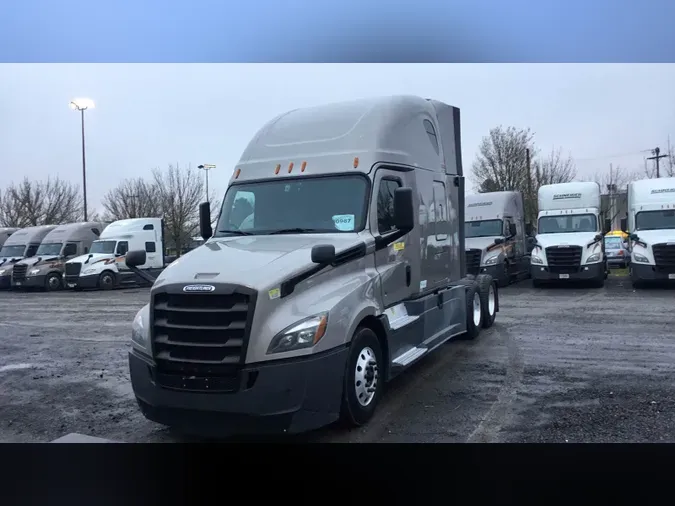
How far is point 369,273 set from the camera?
5.70 m

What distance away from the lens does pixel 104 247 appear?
23781 mm

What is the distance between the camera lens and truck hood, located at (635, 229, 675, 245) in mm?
15298

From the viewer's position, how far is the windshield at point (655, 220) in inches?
632

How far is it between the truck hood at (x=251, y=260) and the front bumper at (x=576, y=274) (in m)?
12.8

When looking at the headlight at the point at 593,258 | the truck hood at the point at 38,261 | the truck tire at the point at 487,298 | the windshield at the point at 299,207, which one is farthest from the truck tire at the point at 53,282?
the headlight at the point at 593,258

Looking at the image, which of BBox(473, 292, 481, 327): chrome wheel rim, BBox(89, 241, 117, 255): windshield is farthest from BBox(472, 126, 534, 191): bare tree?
BBox(89, 241, 117, 255): windshield

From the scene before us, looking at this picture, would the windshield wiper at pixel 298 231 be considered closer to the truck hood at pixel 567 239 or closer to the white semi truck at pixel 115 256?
the truck hood at pixel 567 239

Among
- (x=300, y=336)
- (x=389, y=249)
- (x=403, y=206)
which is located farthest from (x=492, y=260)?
(x=300, y=336)

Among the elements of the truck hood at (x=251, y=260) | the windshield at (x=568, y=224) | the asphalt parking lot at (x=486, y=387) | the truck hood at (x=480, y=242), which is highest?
the windshield at (x=568, y=224)

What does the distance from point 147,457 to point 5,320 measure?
12.3 metres

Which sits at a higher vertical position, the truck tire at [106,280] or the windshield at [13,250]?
the windshield at [13,250]

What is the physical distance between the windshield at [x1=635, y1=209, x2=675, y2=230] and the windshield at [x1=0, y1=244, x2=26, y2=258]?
82.5ft

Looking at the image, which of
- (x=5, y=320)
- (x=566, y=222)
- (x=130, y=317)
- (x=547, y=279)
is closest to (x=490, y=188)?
(x=566, y=222)

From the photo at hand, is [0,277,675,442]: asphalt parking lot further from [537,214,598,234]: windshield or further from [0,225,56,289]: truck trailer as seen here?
[0,225,56,289]: truck trailer
